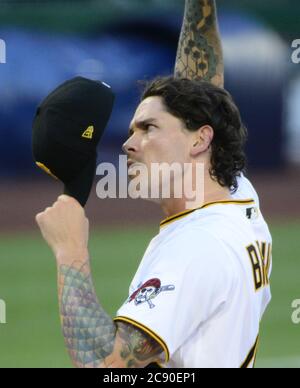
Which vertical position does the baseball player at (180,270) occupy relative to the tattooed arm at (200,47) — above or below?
below

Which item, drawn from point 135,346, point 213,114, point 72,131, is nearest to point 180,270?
point 135,346

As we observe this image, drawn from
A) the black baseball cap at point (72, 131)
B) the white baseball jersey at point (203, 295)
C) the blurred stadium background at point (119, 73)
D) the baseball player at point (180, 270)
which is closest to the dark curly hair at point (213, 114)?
the baseball player at point (180, 270)

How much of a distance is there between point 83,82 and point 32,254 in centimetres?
1082

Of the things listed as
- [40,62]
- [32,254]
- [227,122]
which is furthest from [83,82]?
[40,62]

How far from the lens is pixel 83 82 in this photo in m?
2.74

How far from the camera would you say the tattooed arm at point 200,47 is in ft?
12.8

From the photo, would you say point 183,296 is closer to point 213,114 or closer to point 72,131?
point 72,131

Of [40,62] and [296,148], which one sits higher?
[40,62]

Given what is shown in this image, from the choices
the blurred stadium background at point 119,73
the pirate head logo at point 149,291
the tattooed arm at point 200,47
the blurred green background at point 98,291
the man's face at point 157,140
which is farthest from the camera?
the blurred stadium background at point 119,73

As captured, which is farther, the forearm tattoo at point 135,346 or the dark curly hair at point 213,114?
the dark curly hair at point 213,114

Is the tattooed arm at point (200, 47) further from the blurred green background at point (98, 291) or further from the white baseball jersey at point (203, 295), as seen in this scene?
the blurred green background at point (98, 291)

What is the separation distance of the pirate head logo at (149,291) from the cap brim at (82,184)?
34 centimetres

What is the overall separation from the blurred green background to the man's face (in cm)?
510
